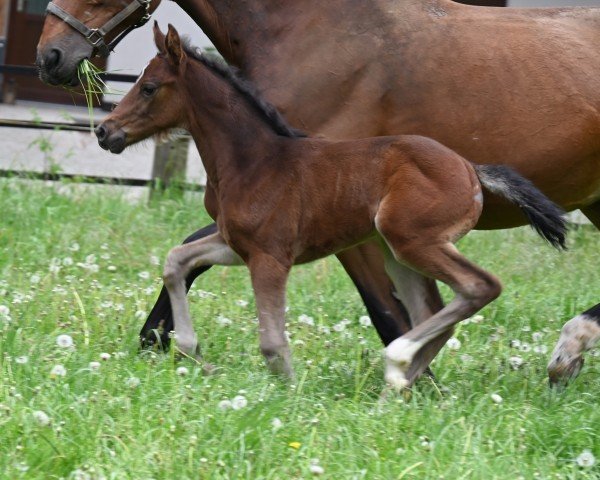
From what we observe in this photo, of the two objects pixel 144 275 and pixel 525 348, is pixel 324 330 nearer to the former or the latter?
pixel 525 348

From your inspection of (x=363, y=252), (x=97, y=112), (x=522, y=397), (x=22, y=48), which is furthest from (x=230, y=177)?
(x=22, y=48)

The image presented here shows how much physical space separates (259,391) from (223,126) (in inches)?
44.2

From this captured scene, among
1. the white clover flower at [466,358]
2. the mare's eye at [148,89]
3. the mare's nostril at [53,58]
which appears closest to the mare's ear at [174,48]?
the mare's eye at [148,89]

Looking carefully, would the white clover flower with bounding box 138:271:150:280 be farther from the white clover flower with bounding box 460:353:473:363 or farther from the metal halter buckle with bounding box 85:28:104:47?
the white clover flower with bounding box 460:353:473:363

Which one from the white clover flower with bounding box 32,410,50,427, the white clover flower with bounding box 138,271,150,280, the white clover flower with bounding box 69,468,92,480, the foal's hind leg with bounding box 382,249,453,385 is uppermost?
the white clover flower with bounding box 69,468,92,480

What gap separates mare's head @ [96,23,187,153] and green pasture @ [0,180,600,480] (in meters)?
0.85

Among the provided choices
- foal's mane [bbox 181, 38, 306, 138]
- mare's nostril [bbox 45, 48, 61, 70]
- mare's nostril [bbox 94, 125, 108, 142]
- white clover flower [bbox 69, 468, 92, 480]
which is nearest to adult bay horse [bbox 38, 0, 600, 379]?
mare's nostril [bbox 45, 48, 61, 70]

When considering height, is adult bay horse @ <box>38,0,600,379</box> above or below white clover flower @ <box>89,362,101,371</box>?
above

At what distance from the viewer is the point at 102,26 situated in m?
4.75

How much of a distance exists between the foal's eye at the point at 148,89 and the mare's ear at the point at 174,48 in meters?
0.13

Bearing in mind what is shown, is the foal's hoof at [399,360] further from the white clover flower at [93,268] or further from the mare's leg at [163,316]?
the white clover flower at [93,268]

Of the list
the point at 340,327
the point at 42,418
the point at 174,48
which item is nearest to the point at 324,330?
the point at 340,327

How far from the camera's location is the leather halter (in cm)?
470

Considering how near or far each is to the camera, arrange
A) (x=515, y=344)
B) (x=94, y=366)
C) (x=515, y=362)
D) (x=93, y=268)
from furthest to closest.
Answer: (x=93, y=268)
(x=515, y=344)
(x=515, y=362)
(x=94, y=366)
